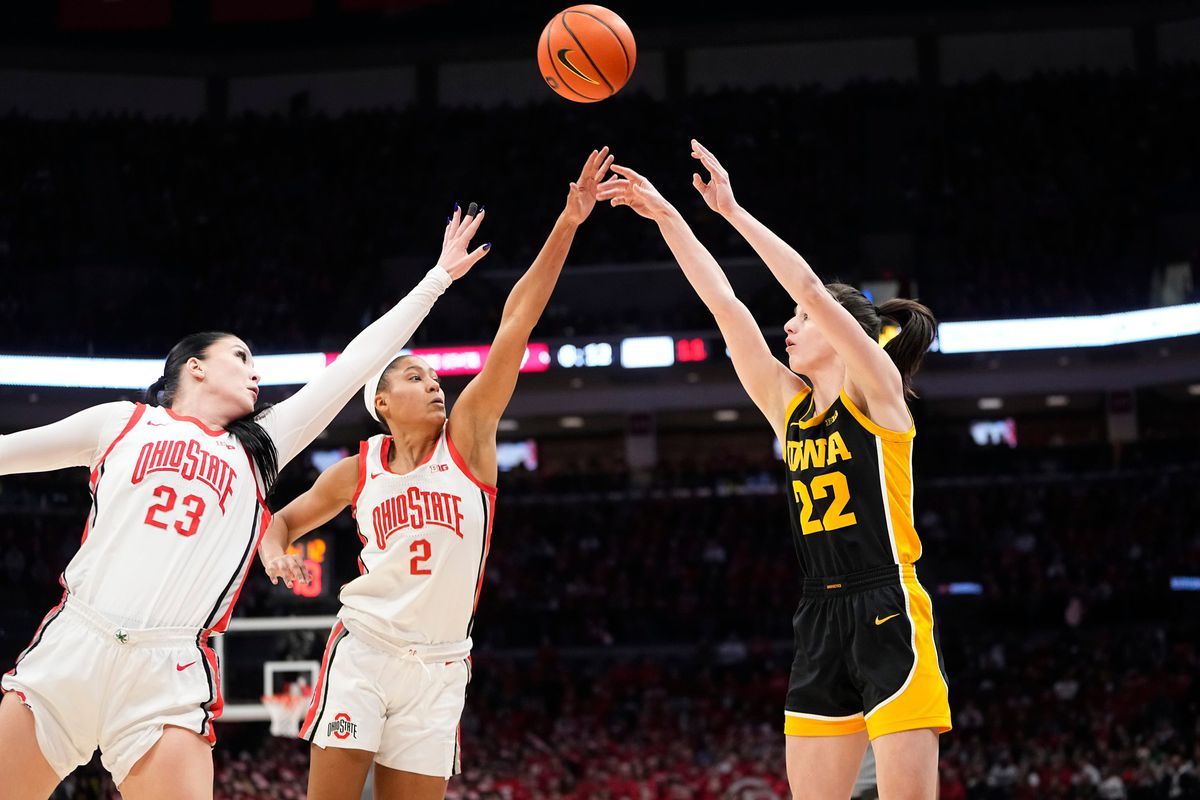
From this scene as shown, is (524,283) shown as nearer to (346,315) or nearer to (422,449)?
(422,449)

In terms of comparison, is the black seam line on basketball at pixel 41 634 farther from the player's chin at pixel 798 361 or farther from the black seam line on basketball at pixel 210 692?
the player's chin at pixel 798 361

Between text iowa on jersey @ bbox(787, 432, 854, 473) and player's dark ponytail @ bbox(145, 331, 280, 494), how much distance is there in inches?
67.5

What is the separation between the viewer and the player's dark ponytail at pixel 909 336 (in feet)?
14.8

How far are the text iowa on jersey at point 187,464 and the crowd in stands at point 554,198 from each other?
18.5 m

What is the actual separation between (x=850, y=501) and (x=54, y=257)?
23106 mm

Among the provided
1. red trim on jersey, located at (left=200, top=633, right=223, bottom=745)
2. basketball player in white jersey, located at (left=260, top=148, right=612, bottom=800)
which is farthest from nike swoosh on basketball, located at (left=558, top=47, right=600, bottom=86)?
red trim on jersey, located at (left=200, top=633, right=223, bottom=745)

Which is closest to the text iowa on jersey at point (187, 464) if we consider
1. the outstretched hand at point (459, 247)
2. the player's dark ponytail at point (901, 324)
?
the outstretched hand at point (459, 247)

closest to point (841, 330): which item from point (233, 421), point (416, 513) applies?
point (416, 513)

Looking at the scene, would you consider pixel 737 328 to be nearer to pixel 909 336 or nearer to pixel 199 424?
pixel 909 336

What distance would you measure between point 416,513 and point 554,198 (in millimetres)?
21422

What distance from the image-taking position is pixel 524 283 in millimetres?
4988

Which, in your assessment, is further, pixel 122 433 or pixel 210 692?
pixel 122 433

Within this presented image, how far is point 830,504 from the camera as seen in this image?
14.0 feet

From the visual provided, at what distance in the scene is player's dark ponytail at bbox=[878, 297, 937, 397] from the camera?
4.51 m
